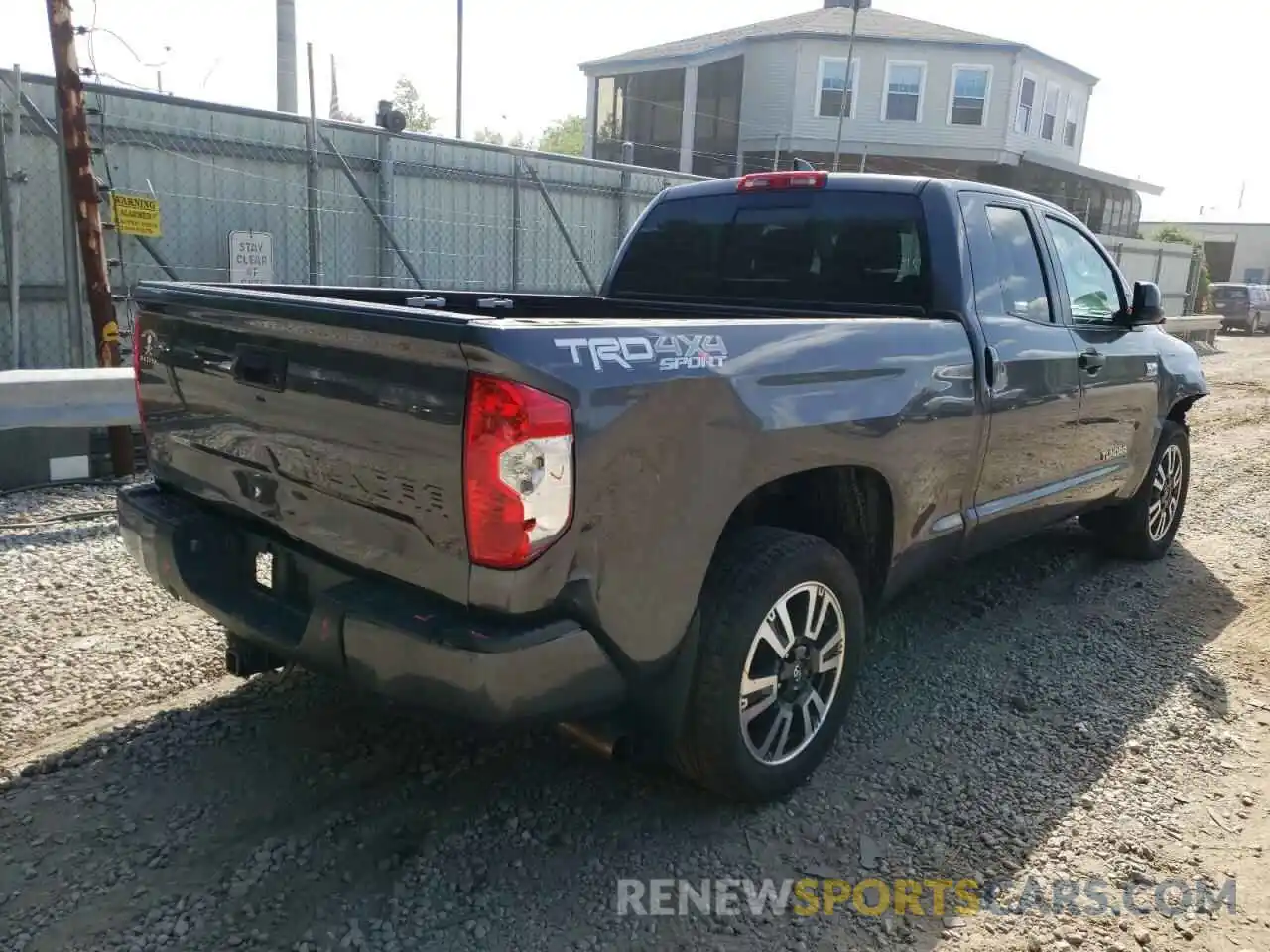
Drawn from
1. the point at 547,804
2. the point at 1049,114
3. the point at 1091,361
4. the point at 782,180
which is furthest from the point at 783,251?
the point at 1049,114

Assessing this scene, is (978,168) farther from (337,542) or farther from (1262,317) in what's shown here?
(337,542)

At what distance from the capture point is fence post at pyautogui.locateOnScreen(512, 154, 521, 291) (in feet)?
39.5

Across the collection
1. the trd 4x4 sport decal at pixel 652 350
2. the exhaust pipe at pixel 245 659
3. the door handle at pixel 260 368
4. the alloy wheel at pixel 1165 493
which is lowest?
the exhaust pipe at pixel 245 659

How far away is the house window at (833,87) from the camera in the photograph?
27047 mm

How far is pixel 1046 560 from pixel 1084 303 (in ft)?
5.45

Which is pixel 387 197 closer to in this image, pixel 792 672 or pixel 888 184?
pixel 888 184

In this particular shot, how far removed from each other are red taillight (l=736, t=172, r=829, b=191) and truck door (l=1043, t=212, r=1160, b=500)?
1107 mm

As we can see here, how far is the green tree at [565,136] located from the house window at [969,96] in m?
32.8

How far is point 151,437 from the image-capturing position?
3.42 m

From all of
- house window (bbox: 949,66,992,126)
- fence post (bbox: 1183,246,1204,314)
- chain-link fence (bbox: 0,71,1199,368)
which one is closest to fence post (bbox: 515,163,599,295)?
chain-link fence (bbox: 0,71,1199,368)

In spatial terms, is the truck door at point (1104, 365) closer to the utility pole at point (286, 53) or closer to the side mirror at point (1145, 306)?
the side mirror at point (1145, 306)

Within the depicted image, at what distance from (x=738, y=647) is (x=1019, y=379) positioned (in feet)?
6.16

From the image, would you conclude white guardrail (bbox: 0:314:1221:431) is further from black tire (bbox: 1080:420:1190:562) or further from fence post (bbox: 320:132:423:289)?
black tire (bbox: 1080:420:1190:562)

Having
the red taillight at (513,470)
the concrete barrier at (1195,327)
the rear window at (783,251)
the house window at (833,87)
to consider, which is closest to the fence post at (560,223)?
the rear window at (783,251)
